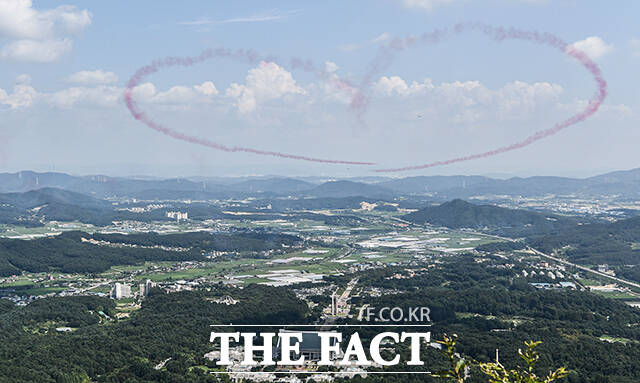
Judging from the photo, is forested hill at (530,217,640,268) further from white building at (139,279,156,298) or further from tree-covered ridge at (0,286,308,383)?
white building at (139,279,156,298)

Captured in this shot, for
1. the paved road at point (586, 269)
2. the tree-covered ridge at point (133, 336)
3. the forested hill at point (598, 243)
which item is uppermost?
→ the forested hill at point (598, 243)

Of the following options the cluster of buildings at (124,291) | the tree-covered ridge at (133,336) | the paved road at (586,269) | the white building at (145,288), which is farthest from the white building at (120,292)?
the paved road at (586,269)

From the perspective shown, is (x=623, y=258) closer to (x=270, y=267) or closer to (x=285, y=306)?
(x=270, y=267)

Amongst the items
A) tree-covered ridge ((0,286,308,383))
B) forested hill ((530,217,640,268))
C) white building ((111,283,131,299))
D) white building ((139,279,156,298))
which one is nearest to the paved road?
forested hill ((530,217,640,268))

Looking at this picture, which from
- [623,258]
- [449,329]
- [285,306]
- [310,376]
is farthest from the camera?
[623,258]

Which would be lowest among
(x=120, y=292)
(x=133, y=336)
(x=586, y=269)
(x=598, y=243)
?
(x=586, y=269)

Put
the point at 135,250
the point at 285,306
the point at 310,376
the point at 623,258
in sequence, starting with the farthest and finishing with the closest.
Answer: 1. the point at 135,250
2. the point at 623,258
3. the point at 285,306
4. the point at 310,376

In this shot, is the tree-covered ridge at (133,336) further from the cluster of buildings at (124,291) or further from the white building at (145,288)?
the cluster of buildings at (124,291)

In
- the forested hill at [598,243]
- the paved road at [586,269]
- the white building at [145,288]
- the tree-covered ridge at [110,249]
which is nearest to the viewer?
the white building at [145,288]

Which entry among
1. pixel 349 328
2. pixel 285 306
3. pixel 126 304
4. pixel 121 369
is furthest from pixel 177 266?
pixel 121 369

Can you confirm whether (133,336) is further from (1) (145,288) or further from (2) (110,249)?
(2) (110,249)

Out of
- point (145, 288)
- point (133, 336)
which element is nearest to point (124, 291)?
point (145, 288)
